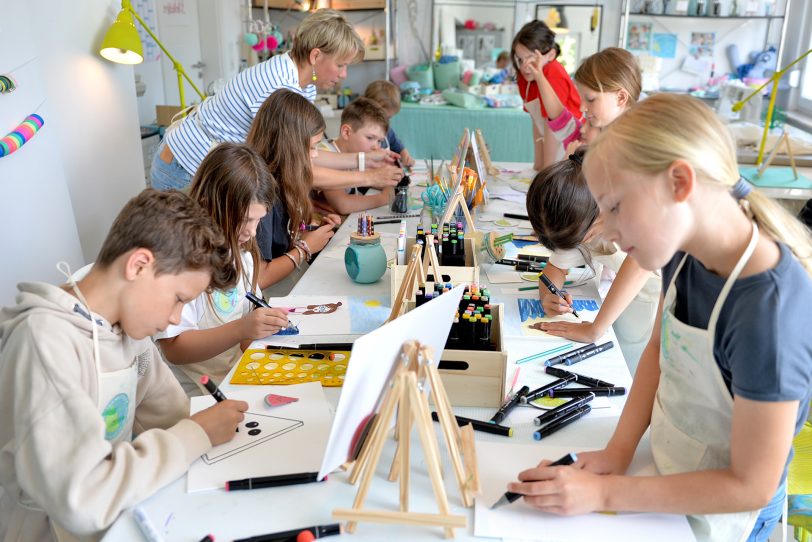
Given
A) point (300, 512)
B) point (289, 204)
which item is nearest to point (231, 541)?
point (300, 512)

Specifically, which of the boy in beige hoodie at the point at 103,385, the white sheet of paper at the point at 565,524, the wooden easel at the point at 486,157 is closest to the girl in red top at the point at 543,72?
the wooden easel at the point at 486,157

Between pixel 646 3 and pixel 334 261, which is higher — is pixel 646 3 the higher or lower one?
the higher one

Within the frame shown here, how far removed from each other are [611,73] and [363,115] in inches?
43.0

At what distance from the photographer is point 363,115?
297 centimetres

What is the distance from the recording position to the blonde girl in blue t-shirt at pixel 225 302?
1.54 meters

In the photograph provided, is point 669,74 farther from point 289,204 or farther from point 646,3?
point 289,204

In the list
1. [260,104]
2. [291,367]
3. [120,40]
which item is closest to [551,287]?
[291,367]

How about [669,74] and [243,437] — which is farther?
[669,74]

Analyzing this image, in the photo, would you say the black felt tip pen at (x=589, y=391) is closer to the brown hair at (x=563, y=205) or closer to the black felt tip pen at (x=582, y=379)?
the black felt tip pen at (x=582, y=379)

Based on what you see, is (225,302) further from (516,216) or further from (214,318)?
(516,216)

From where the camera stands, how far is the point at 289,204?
2.18 meters

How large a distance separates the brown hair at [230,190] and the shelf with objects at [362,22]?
12.1 feet

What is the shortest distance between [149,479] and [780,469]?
2.77 ft

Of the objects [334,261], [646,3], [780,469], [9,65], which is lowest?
[334,261]
